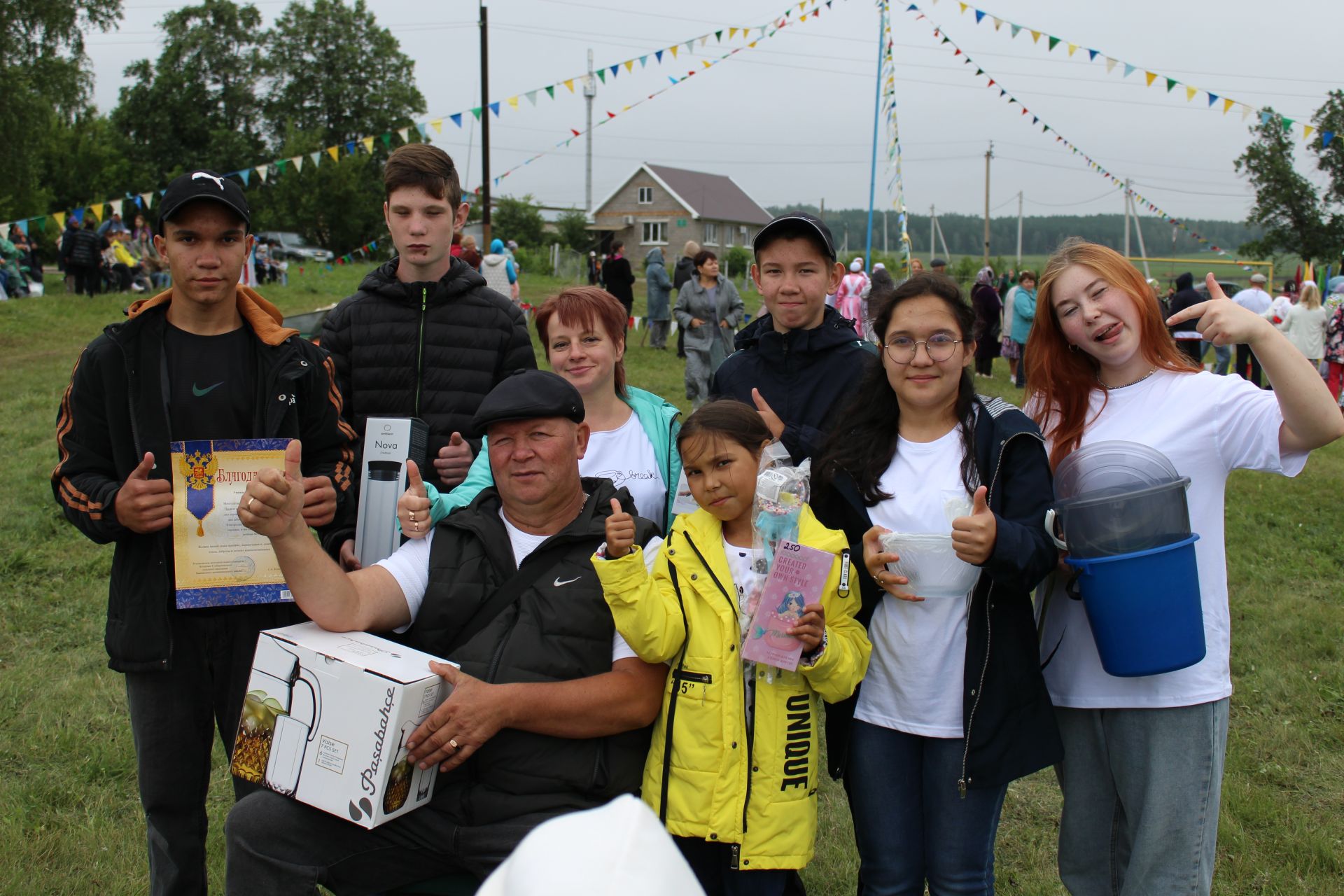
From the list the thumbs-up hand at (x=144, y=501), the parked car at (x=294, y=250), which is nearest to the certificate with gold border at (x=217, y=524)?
the thumbs-up hand at (x=144, y=501)

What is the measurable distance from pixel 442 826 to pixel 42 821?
87.2 inches

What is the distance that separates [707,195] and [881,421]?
67.5 m

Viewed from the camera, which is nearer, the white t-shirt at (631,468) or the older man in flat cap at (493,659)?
the older man in flat cap at (493,659)

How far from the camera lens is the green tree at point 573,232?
51219 millimetres

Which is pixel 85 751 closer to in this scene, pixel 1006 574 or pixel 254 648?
pixel 254 648

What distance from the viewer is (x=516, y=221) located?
49.9 meters

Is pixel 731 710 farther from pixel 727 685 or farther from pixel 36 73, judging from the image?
pixel 36 73

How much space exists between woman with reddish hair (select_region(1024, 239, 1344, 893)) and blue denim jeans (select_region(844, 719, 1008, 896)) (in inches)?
11.9

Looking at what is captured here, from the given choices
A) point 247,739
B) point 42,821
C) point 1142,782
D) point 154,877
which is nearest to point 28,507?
point 42,821

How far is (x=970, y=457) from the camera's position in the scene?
93.7 inches

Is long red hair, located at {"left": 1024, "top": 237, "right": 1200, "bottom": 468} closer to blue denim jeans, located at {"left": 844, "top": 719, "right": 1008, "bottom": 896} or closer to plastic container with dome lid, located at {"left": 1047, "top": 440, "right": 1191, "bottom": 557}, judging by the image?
plastic container with dome lid, located at {"left": 1047, "top": 440, "right": 1191, "bottom": 557}

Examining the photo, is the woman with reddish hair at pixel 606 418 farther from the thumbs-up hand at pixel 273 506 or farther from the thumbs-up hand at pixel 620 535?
the thumbs-up hand at pixel 620 535

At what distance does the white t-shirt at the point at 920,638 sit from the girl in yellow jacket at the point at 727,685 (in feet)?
0.32

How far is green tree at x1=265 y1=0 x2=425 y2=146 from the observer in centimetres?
5772
